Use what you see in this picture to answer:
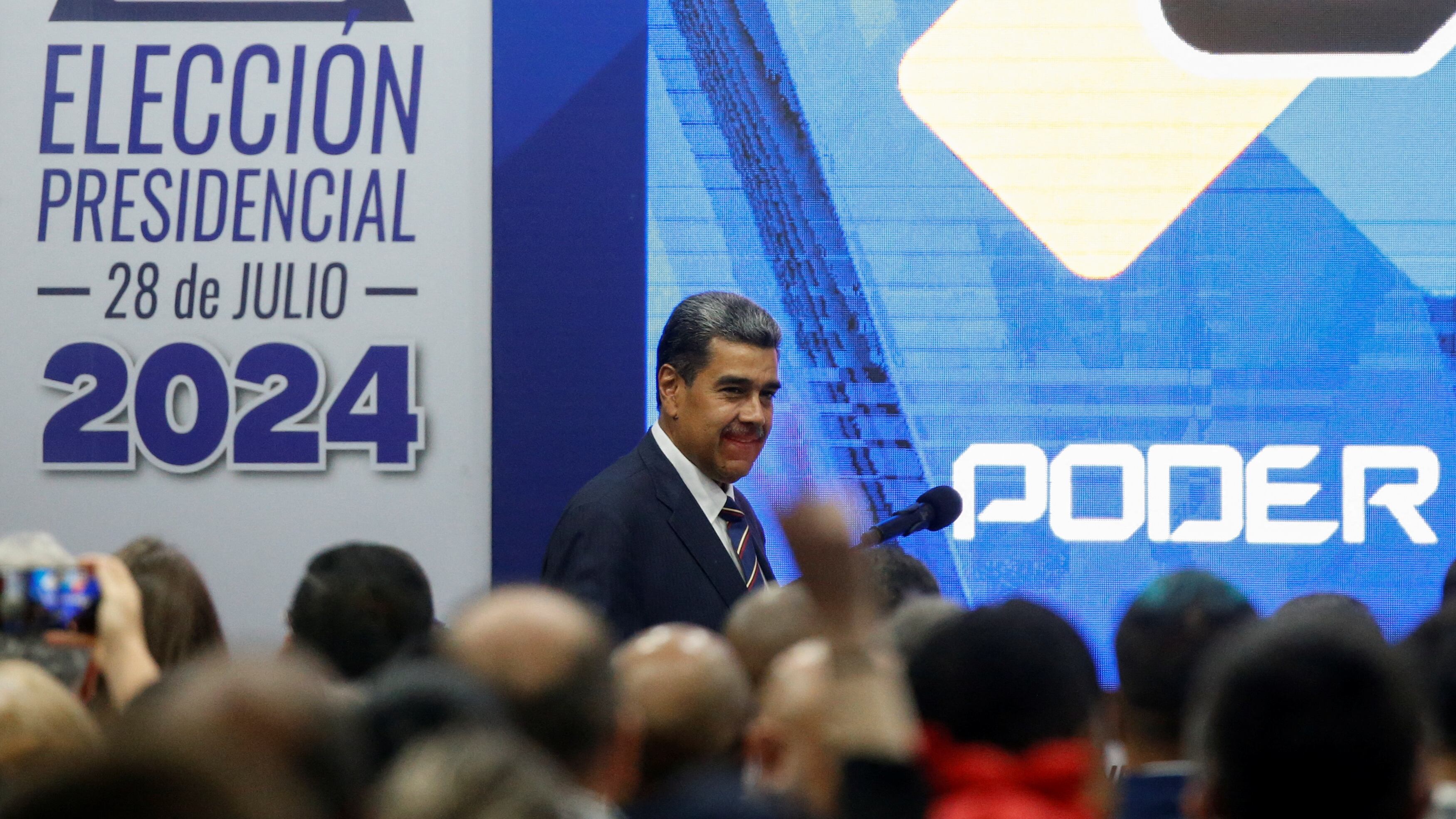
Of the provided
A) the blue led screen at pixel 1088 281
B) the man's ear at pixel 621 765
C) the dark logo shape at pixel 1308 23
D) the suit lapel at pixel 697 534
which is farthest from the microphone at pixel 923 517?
the dark logo shape at pixel 1308 23

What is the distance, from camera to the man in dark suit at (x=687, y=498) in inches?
126

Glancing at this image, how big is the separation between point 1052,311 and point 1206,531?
0.74 m

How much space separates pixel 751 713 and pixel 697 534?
1.48 m

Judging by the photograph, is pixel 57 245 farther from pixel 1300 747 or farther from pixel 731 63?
pixel 1300 747

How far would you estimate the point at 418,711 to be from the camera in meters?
1.41

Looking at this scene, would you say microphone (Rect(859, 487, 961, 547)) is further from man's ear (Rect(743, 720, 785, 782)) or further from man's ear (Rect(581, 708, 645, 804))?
Answer: man's ear (Rect(581, 708, 645, 804))

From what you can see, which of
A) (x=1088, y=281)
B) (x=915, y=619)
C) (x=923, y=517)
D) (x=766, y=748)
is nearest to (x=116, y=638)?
(x=766, y=748)

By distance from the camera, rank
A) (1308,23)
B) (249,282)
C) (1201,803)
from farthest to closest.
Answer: (249,282)
(1308,23)
(1201,803)

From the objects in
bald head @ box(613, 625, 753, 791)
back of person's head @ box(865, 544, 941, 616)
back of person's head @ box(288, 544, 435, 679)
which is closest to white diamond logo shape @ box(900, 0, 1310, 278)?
back of person's head @ box(865, 544, 941, 616)

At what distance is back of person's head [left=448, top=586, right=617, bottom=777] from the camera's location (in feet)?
4.95

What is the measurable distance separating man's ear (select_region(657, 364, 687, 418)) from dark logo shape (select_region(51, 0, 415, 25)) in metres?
1.64

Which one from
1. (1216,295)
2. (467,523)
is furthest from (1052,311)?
(467,523)

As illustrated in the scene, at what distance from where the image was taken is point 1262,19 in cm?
438

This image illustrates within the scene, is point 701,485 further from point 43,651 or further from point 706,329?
point 43,651
